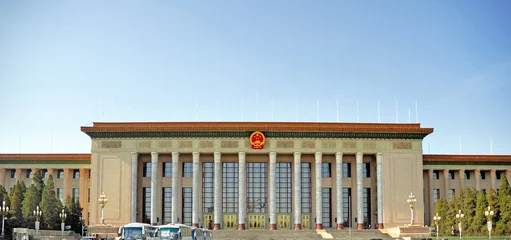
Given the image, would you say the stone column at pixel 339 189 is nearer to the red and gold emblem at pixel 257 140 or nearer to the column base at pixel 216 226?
the red and gold emblem at pixel 257 140

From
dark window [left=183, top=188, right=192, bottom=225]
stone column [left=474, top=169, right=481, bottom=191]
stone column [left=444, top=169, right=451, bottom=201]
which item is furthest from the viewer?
stone column [left=474, top=169, right=481, bottom=191]

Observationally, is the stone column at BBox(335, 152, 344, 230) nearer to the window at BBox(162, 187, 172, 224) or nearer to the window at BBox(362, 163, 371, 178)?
the window at BBox(362, 163, 371, 178)

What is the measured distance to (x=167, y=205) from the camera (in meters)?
76.2

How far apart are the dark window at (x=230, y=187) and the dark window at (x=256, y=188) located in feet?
4.65

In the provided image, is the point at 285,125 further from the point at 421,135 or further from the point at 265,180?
the point at 421,135

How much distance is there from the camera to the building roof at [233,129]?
73.9m

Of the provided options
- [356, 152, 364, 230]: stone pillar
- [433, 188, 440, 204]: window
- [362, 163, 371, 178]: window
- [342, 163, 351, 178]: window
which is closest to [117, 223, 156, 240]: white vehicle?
[356, 152, 364, 230]: stone pillar

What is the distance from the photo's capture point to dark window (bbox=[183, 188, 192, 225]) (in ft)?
251

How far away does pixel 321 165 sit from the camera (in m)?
75.9

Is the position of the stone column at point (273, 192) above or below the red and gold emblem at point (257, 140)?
below

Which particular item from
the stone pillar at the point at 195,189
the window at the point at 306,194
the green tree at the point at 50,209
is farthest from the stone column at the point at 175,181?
the window at the point at 306,194

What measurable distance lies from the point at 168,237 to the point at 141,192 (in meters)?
27.0

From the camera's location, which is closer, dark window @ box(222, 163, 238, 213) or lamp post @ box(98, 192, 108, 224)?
lamp post @ box(98, 192, 108, 224)

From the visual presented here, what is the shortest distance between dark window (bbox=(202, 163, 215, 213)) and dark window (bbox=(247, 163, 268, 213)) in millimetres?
3923
